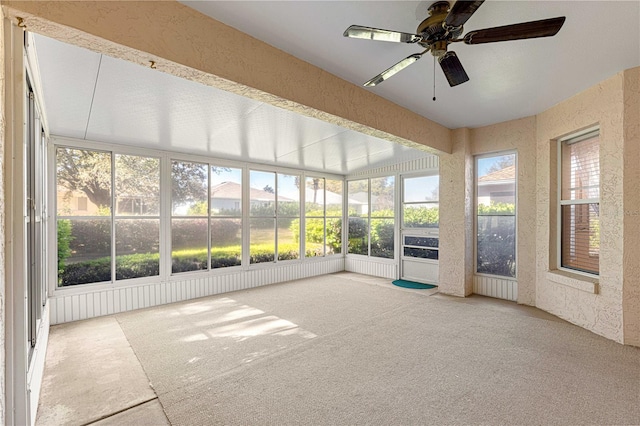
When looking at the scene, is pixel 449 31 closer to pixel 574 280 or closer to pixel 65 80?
pixel 65 80

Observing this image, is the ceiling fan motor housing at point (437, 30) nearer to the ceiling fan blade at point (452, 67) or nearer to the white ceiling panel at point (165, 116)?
the ceiling fan blade at point (452, 67)

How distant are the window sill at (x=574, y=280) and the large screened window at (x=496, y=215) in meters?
0.73

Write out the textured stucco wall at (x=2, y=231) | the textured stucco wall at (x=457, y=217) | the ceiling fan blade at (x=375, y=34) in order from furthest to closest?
the textured stucco wall at (x=457, y=217) < the ceiling fan blade at (x=375, y=34) < the textured stucco wall at (x=2, y=231)

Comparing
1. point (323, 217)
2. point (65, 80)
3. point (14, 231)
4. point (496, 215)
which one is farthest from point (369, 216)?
point (14, 231)

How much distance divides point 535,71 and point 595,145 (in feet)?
4.98

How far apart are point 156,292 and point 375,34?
4897mm

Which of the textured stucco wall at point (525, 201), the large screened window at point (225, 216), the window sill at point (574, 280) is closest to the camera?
the window sill at point (574, 280)

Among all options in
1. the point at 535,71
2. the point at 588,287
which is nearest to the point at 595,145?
the point at 535,71

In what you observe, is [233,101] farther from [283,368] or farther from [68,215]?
[68,215]

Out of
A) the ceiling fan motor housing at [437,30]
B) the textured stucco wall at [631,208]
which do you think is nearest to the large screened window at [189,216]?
the ceiling fan motor housing at [437,30]

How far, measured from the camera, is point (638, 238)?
10.2 ft

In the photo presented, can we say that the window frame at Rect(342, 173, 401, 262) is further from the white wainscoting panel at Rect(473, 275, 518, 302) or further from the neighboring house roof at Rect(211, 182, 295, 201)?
the neighboring house roof at Rect(211, 182, 295, 201)

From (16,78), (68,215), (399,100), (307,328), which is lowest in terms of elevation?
(307,328)

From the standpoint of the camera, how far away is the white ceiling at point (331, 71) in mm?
2145
